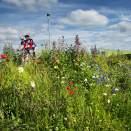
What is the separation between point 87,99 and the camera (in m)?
8.23

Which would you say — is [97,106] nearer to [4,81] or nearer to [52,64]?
[4,81]

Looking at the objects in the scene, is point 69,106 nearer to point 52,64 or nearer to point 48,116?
point 48,116

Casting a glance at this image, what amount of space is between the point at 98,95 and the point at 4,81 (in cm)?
202

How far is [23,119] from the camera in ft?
23.0

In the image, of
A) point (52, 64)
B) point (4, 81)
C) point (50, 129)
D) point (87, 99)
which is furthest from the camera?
point (52, 64)

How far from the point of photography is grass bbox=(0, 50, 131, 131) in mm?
6875

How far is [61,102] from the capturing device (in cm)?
739

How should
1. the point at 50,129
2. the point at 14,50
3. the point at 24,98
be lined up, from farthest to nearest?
the point at 14,50 → the point at 24,98 → the point at 50,129

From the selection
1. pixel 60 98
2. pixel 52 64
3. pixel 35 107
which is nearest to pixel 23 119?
pixel 35 107

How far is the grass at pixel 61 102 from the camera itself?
22.6 ft

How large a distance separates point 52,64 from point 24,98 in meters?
3.82

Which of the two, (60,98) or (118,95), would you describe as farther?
(118,95)

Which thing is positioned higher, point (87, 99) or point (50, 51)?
point (50, 51)

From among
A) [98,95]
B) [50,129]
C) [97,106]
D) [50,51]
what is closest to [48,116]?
[50,129]
